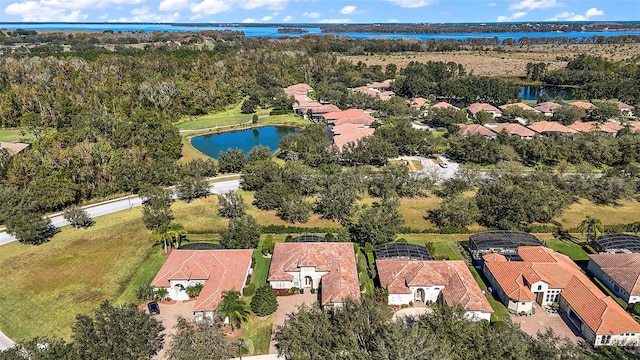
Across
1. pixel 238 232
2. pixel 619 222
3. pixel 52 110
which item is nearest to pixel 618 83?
pixel 619 222

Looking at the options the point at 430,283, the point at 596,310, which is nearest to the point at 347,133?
the point at 430,283

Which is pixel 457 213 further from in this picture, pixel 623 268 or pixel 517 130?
pixel 517 130

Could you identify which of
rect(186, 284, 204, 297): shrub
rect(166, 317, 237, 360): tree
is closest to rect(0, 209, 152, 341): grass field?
rect(186, 284, 204, 297): shrub

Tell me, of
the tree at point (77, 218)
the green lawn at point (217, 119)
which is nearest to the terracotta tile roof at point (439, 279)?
Result: the tree at point (77, 218)

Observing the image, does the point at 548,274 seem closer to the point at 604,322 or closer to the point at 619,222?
the point at 604,322

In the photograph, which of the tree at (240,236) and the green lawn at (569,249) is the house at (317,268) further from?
the green lawn at (569,249)
